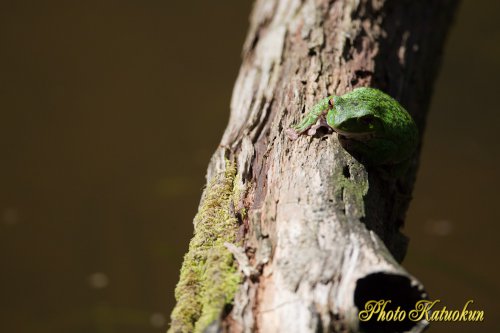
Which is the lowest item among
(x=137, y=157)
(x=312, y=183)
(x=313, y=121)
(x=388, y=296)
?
(x=137, y=157)

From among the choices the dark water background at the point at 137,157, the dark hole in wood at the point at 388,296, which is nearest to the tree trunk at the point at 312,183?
the dark hole in wood at the point at 388,296

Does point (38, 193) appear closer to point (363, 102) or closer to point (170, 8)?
point (170, 8)

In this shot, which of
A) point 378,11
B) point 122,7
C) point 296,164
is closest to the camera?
point 296,164

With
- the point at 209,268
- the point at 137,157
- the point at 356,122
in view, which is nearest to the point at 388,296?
Answer: the point at 209,268

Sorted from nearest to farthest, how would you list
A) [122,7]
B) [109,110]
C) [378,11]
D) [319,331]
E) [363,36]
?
[319,331] < [363,36] < [378,11] < [109,110] < [122,7]

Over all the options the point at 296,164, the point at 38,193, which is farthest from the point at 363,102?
the point at 38,193

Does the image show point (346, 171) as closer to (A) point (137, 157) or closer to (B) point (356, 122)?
(B) point (356, 122)

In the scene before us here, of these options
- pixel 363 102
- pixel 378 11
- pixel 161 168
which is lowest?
pixel 161 168
